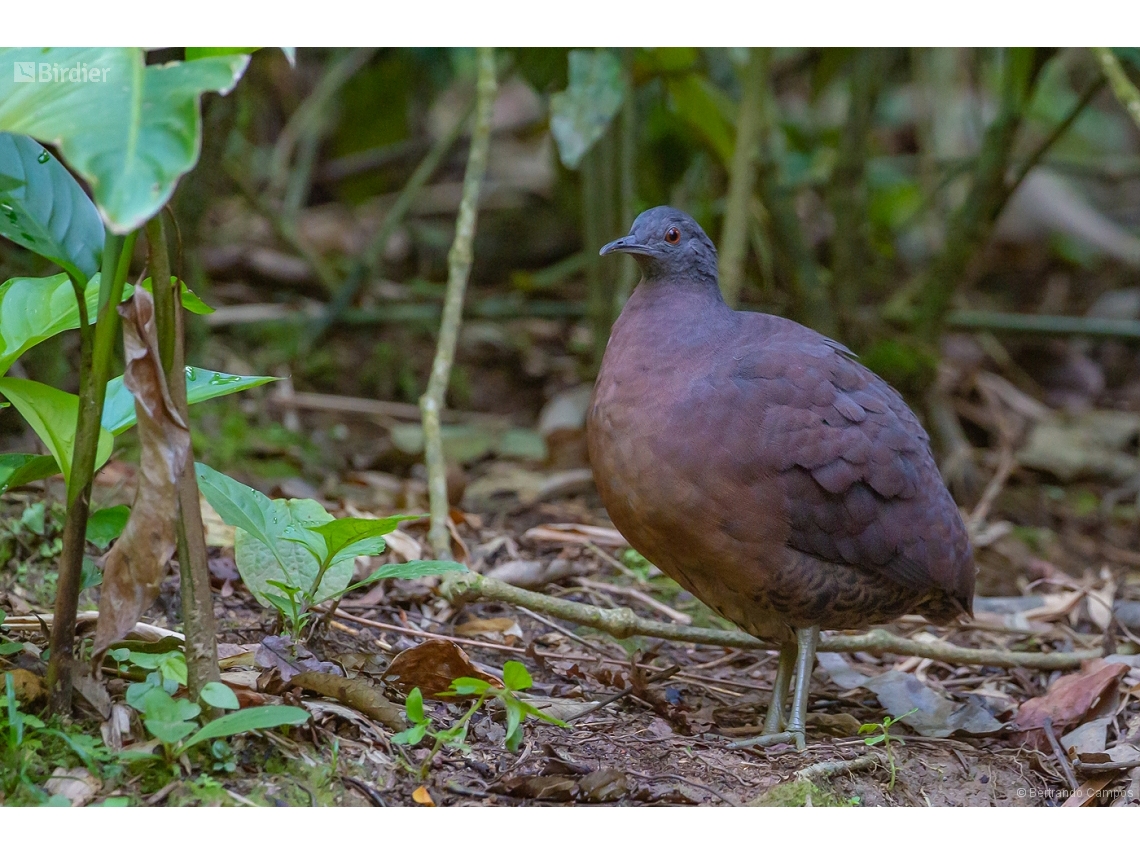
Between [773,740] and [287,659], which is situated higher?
[287,659]

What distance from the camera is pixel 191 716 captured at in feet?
7.57

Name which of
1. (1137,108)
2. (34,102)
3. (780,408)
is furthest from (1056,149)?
(34,102)

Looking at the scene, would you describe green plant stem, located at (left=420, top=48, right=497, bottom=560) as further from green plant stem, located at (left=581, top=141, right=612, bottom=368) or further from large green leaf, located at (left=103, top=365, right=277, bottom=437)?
green plant stem, located at (left=581, top=141, right=612, bottom=368)

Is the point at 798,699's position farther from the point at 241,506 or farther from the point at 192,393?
the point at 192,393

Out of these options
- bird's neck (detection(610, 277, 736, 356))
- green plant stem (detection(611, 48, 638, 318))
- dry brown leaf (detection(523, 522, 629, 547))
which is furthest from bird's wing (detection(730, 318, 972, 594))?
green plant stem (detection(611, 48, 638, 318))

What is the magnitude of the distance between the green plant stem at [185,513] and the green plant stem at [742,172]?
10.6 ft

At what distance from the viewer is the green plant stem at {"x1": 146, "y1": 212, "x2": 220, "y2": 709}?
2.33 m

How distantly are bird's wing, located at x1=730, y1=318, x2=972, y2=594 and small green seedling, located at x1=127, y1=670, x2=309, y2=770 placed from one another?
1481 mm

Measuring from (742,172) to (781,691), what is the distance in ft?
8.49

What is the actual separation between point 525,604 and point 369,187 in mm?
4819

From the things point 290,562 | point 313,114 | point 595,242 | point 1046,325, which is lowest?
point 290,562

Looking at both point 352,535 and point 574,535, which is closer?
point 352,535

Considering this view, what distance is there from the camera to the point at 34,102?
2.18m

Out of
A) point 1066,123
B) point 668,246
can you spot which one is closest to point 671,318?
point 668,246
